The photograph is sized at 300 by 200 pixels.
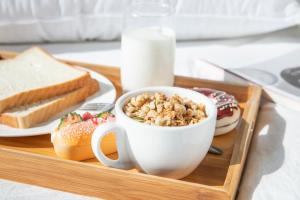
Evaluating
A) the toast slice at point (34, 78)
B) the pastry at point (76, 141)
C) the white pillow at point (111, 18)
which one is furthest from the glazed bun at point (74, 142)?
the white pillow at point (111, 18)

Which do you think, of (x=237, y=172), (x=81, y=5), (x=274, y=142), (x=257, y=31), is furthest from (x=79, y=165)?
(x=257, y=31)

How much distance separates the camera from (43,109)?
0.63 m

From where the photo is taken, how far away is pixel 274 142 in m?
0.63

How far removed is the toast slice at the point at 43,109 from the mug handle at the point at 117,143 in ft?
0.47

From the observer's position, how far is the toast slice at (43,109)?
0.61 metres

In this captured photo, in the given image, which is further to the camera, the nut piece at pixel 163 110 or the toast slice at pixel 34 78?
the toast slice at pixel 34 78

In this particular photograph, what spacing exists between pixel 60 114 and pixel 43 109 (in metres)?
0.03

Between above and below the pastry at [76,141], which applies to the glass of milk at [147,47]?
above

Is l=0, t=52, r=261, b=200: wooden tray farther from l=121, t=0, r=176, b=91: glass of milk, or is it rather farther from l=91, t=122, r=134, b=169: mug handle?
l=121, t=0, r=176, b=91: glass of milk

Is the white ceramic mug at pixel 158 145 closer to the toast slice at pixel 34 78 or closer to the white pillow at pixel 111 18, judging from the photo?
the toast slice at pixel 34 78

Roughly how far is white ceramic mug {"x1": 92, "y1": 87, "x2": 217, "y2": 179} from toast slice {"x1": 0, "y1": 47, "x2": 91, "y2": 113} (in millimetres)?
198

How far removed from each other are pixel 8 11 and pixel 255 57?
1.69 feet

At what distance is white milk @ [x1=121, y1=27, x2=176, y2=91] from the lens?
0.70m

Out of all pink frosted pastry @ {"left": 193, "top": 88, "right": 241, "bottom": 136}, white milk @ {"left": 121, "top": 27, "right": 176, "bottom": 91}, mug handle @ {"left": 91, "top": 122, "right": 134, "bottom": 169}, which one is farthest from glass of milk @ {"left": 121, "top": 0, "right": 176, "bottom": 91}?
mug handle @ {"left": 91, "top": 122, "right": 134, "bottom": 169}
